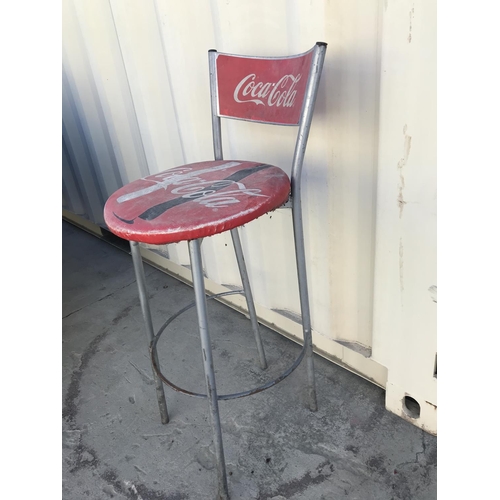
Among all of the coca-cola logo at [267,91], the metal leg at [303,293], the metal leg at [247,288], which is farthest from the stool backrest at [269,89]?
the metal leg at [247,288]

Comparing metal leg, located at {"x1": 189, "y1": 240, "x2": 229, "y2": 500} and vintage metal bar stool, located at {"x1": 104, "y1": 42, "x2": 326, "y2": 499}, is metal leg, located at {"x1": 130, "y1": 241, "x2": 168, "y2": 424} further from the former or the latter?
metal leg, located at {"x1": 189, "y1": 240, "x2": 229, "y2": 500}

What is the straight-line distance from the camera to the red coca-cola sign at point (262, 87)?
113 centimetres

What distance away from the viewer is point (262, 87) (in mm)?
1229

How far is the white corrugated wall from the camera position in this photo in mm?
1104

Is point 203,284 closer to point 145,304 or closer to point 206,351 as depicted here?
point 206,351

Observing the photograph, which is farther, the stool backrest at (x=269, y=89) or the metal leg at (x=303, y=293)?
the metal leg at (x=303, y=293)

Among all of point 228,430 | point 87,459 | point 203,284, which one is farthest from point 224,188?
point 87,459

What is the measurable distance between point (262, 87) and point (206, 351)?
71 centimetres

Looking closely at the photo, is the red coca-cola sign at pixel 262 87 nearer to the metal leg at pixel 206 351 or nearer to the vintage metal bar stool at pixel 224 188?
the vintage metal bar stool at pixel 224 188

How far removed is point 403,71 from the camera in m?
1.06

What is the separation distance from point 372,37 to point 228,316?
1.35 m

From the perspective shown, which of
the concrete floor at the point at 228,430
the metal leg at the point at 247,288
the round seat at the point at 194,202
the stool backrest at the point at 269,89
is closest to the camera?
the round seat at the point at 194,202

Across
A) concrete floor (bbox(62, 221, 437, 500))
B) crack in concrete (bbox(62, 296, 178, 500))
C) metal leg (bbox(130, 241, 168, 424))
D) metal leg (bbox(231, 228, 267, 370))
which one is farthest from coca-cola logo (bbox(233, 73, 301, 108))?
crack in concrete (bbox(62, 296, 178, 500))

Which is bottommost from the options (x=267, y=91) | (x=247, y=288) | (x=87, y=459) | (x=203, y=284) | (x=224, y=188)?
(x=87, y=459)
